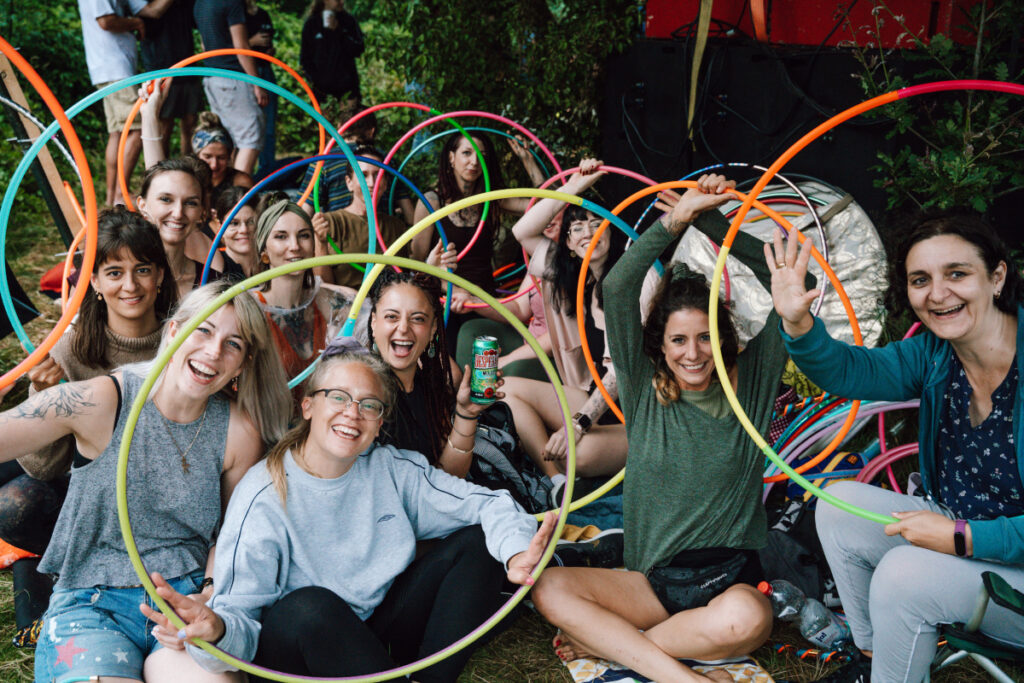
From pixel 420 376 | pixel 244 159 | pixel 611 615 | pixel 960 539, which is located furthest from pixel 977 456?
pixel 244 159

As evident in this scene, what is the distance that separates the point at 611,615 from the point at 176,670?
54.1 inches

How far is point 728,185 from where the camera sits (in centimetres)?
305

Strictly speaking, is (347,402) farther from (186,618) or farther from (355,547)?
(186,618)

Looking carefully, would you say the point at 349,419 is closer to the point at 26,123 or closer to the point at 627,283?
the point at 627,283

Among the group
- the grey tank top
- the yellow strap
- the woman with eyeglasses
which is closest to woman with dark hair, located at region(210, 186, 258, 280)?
the grey tank top

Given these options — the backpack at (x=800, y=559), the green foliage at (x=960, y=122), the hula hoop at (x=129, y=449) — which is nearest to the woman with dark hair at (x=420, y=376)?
the hula hoop at (x=129, y=449)

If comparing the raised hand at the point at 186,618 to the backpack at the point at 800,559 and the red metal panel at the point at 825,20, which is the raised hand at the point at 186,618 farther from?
the red metal panel at the point at 825,20

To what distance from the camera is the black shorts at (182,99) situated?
719cm

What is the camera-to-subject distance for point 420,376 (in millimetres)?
3633

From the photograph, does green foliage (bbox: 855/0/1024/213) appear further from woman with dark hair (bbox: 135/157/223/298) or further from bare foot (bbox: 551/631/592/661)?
woman with dark hair (bbox: 135/157/223/298)

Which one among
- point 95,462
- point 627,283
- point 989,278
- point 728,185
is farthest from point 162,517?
point 989,278

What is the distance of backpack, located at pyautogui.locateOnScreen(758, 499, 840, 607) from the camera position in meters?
3.53

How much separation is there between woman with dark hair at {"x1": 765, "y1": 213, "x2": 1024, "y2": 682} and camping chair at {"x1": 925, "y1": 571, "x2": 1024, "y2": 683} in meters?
0.03

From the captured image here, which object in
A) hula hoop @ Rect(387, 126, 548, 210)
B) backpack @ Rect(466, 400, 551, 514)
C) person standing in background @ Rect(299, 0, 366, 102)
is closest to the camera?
backpack @ Rect(466, 400, 551, 514)
